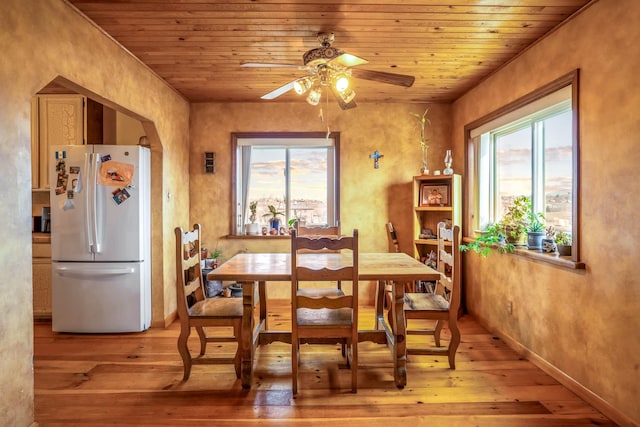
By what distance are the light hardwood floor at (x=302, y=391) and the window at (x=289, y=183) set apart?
1821 millimetres

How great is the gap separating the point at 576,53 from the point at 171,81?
11.0 feet

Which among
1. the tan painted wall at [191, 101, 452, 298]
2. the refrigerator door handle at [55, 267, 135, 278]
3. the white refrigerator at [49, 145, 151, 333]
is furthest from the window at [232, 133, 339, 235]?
the refrigerator door handle at [55, 267, 135, 278]

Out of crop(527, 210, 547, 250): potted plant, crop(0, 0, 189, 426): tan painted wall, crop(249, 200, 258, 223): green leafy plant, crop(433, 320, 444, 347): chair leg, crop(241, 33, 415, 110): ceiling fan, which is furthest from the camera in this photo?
crop(249, 200, 258, 223): green leafy plant

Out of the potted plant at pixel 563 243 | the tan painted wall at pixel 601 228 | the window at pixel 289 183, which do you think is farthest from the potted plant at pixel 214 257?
the potted plant at pixel 563 243

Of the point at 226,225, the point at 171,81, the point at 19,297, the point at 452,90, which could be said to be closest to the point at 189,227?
the point at 226,225

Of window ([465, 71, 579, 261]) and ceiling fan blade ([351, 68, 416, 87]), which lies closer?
ceiling fan blade ([351, 68, 416, 87])

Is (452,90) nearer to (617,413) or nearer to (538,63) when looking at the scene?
(538,63)

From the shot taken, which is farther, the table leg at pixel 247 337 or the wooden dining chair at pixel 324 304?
the table leg at pixel 247 337

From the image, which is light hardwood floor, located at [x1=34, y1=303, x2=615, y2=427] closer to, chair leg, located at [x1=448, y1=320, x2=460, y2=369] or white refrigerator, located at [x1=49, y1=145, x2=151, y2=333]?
chair leg, located at [x1=448, y1=320, x2=460, y2=369]

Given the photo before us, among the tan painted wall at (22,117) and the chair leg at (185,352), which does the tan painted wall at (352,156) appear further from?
the chair leg at (185,352)

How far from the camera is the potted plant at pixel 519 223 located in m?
2.99

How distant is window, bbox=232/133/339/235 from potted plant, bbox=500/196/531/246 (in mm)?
2024

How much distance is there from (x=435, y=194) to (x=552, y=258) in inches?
67.8

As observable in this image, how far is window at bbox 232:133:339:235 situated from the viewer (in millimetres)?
4496
